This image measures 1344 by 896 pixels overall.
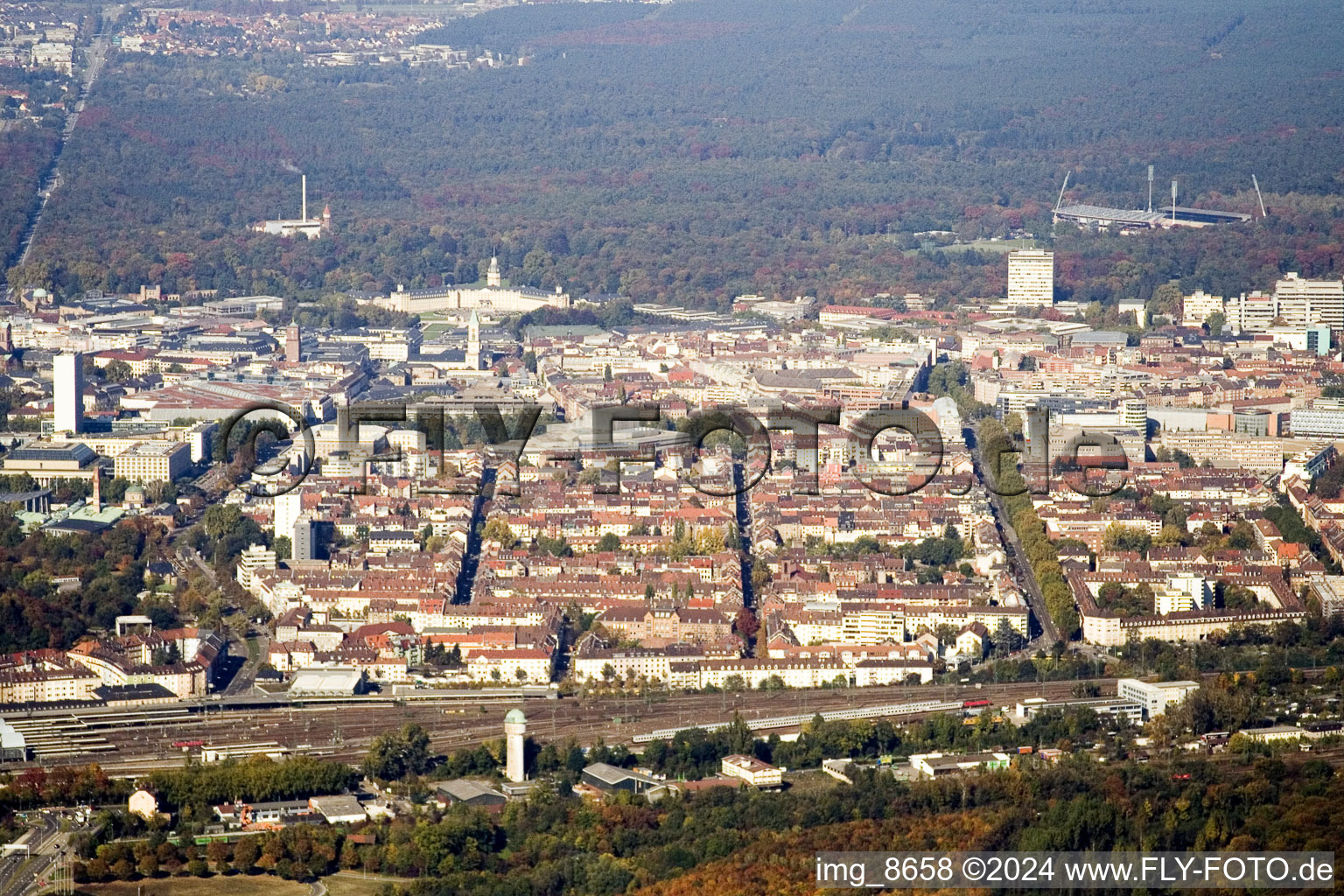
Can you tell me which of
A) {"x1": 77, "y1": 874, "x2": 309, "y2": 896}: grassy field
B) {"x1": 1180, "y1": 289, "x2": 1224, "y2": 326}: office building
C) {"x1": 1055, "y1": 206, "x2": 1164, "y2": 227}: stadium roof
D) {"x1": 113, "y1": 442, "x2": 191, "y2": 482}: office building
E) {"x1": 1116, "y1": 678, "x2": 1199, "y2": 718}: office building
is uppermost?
{"x1": 1055, "y1": 206, "x2": 1164, "y2": 227}: stadium roof

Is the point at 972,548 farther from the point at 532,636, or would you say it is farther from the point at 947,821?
the point at 947,821

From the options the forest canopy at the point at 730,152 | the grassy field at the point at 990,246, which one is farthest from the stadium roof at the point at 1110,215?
the grassy field at the point at 990,246

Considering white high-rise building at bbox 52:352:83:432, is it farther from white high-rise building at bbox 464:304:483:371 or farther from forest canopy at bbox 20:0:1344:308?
forest canopy at bbox 20:0:1344:308

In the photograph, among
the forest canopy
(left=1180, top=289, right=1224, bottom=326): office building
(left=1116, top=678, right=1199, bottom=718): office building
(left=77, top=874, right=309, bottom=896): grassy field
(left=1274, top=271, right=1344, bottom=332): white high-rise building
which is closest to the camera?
(left=77, top=874, right=309, bottom=896): grassy field

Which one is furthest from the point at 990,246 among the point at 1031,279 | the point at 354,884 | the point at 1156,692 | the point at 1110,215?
the point at 354,884

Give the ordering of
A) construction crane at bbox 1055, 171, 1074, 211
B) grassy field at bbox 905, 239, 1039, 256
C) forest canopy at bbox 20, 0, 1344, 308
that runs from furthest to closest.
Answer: construction crane at bbox 1055, 171, 1074, 211 < grassy field at bbox 905, 239, 1039, 256 < forest canopy at bbox 20, 0, 1344, 308

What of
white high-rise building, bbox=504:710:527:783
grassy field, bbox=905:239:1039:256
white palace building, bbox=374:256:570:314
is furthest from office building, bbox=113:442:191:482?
grassy field, bbox=905:239:1039:256

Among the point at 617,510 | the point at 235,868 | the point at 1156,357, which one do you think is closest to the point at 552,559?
the point at 617,510
